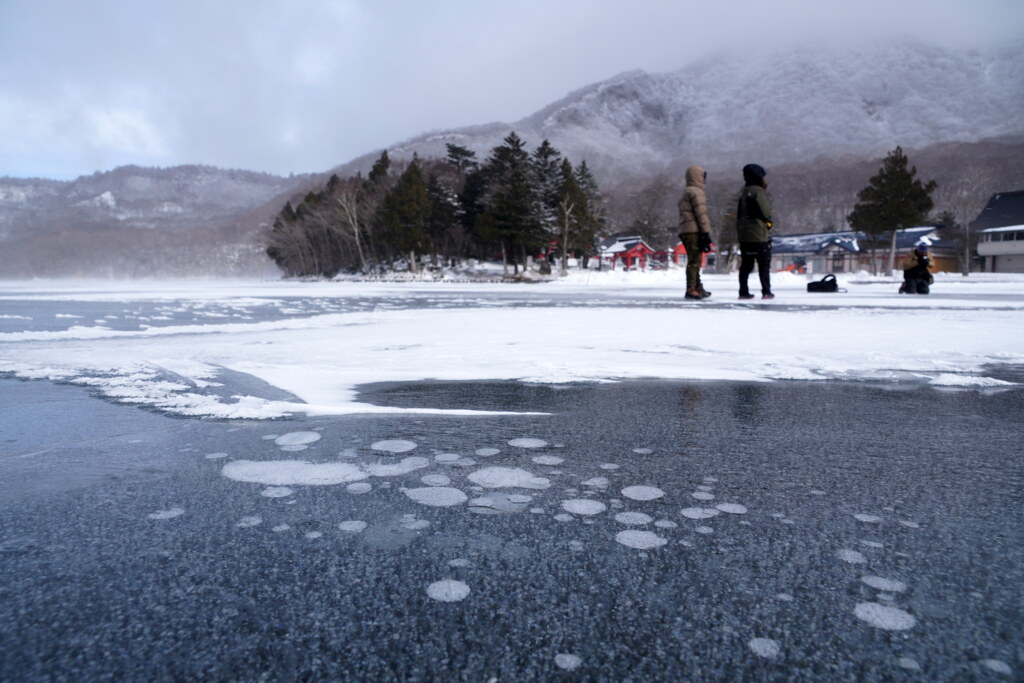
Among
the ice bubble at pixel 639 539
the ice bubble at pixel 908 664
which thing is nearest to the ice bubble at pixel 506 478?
the ice bubble at pixel 639 539

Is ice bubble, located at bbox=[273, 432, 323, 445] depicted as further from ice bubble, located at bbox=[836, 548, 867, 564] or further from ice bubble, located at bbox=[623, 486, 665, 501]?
ice bubble, located at bbox=[836, 548, 867, 564]

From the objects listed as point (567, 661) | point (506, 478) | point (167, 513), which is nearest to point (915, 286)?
→ point (506, 478)

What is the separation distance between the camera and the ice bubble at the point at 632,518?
143 centimetres

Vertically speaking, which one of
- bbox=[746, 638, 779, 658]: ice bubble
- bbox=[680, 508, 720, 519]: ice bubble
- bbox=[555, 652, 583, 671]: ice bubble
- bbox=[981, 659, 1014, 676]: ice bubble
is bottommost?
bbox=[680, 508, 720, 519]: ice bubble

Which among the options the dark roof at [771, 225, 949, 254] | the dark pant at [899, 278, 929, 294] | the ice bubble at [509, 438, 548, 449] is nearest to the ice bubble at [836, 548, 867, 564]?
the ice bubble at [509, 438, 548, 449]

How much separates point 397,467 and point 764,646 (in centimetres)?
126

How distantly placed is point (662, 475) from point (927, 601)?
2.63 feet

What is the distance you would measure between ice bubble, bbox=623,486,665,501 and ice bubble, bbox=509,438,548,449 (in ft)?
1.75

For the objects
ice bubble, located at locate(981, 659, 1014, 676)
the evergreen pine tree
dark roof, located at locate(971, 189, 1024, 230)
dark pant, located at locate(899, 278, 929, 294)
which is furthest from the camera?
dark roof, located at locate(971, 189, 1024, 230)

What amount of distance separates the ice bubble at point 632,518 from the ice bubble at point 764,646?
1.63 feet

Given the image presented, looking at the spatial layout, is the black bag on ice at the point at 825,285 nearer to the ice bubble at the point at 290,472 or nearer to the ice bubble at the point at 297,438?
the ice bubble at the point at 297,438

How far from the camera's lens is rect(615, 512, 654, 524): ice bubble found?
4.70 feet

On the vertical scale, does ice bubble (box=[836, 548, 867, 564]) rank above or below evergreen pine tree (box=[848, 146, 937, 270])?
below

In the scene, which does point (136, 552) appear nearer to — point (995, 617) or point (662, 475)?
point (662, 475)
